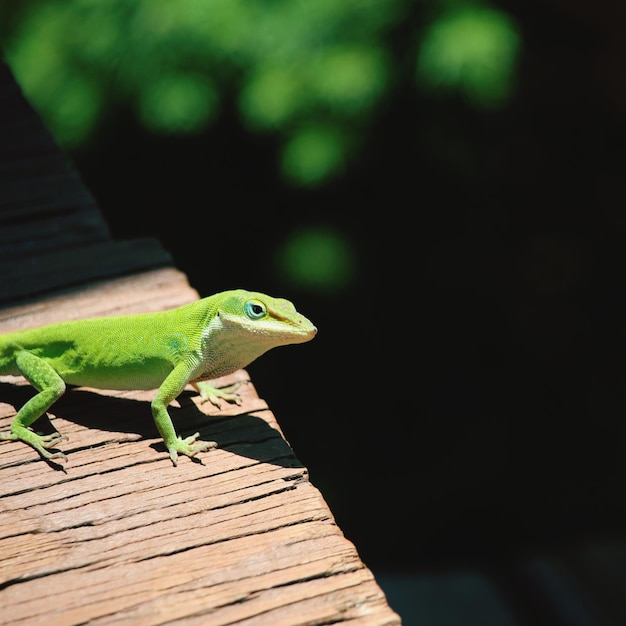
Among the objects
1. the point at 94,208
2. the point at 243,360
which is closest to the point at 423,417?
the point at 94,208

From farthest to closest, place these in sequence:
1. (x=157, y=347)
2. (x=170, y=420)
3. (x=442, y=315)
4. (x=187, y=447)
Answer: (x=442, y=315)
(x=157, y=347)
(x=170, y=420)
(x=187, y=447)

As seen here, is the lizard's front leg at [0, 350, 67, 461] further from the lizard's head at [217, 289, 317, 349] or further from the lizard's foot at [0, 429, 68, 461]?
the lizard's head at [217, 289, 317, 349]

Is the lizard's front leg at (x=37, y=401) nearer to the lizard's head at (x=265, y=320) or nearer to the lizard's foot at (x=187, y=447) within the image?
the lizard's foot at (x=187, y=447)

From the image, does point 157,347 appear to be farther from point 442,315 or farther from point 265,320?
point 442,315

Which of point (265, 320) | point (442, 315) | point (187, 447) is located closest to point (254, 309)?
point (265, 320)

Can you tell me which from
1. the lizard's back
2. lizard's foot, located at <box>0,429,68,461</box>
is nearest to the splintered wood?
lizard's foot, located at <box>0,429,68,461</box>

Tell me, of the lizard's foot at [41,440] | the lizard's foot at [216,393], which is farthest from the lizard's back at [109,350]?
the lizard's foot at [41,440]
